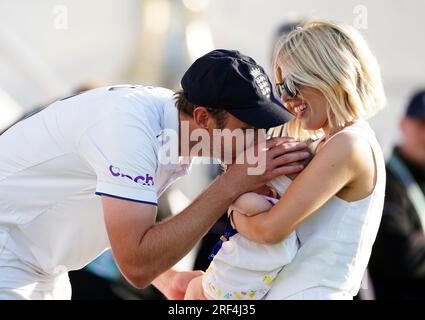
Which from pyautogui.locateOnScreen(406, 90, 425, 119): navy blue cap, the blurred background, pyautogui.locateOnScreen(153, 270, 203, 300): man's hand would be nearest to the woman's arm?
pyautogui.locateOnScreen(153, 270, 203, 300): man's hand

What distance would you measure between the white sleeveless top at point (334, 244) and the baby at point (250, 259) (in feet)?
0.13

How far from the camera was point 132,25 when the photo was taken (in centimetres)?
937

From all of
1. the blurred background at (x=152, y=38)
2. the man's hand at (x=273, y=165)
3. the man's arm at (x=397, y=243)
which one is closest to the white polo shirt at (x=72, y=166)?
the man's hand at (x=273, y=165)

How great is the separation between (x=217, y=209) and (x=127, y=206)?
0.95 ft

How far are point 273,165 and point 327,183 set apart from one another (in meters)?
0.19

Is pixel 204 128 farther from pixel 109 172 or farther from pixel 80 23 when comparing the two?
pixel 80 23

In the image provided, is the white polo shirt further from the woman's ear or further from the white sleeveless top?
the white sleeveless top

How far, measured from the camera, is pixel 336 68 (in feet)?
9.68

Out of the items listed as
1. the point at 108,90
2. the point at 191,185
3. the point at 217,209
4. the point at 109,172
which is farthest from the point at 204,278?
the point at 191,185

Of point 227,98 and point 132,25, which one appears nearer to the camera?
point 227,98

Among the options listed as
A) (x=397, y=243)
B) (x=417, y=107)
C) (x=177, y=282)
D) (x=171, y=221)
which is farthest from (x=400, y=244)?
(x=171, y=221)

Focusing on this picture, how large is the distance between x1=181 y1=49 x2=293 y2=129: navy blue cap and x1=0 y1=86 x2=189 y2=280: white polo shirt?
17cm

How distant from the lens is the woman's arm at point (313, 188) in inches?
110

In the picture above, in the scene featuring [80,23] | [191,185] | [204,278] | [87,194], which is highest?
[87,194]
